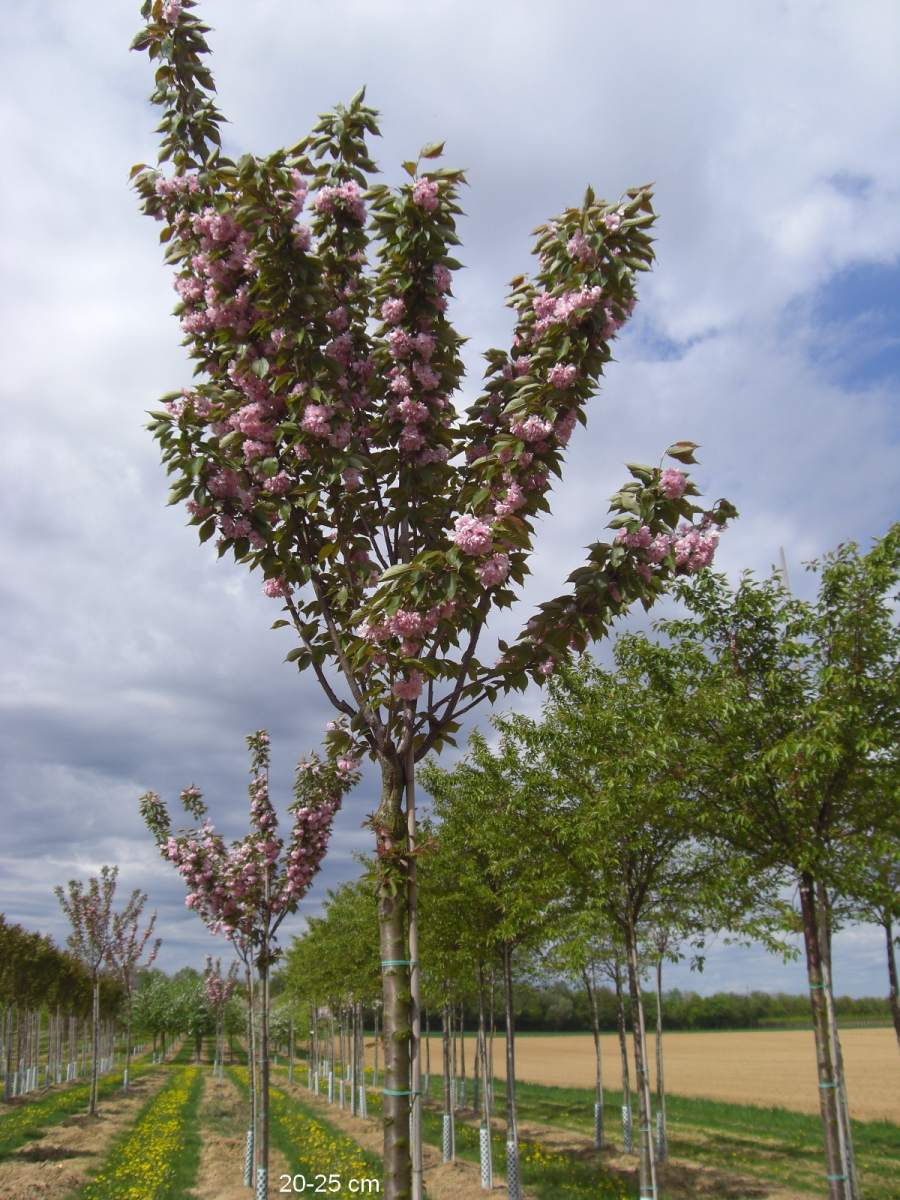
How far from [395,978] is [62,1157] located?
A: 60.5ft

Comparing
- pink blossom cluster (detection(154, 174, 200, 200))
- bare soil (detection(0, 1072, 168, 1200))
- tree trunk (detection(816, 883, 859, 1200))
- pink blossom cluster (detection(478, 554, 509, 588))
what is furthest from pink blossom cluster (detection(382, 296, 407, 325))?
bare soil (detection(0, 1072, 168, 1200))

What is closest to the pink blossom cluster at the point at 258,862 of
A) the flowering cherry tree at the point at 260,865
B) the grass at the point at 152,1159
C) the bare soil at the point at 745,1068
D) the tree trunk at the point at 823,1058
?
the flowering cherry tree at the point at 260,865

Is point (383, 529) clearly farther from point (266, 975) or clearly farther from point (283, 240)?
point (266, 975)

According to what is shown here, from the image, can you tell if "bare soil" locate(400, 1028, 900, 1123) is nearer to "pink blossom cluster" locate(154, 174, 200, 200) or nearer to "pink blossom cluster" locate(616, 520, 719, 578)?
"pink blossom cluster" locate(616, 520, 719, 578)

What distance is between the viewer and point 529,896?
41.9 feet

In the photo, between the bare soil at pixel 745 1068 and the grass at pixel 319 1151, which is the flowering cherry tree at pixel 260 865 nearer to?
the grass at pixel 319 1151

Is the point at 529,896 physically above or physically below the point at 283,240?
below

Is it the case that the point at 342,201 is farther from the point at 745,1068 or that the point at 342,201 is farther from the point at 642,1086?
the point at 745,1068

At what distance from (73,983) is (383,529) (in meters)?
45.2

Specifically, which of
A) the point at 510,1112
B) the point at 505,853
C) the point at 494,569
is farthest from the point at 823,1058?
the point at 494,569

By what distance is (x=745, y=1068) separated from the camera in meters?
55.1

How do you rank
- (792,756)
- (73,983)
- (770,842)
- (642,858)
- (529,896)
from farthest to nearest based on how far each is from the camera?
(73,983), (529,896), (642,858), (770,842), (792,756)

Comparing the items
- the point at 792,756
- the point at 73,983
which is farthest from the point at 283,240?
the point at 73,983

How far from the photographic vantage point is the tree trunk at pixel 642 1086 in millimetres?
10258
